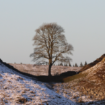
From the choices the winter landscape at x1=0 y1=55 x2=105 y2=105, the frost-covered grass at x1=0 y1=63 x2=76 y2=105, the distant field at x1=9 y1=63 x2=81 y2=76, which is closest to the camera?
the frost-covered grass at x1=0 y1=63 x2=76 y2=105

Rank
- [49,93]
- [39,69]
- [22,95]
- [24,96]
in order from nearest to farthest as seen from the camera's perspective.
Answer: [24,96] → [22,95] → [49,93] → [39,69]

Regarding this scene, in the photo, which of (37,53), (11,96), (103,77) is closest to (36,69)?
(37,53)

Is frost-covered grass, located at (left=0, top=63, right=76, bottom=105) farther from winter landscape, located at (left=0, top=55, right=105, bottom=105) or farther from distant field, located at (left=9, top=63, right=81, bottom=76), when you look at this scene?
distant field, located at (left=9, top=63, right=81, bottom=76)

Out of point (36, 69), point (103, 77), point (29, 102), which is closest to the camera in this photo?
point (29, 102)

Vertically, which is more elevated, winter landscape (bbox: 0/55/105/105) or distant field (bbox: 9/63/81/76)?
distant field (bbox: 9/63/81/76)

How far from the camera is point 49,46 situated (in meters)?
36.4

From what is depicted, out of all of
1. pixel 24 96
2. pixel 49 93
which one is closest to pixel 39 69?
pixel 49 93

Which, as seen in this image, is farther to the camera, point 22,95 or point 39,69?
point 39,69

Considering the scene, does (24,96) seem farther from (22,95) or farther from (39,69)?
(39,69)

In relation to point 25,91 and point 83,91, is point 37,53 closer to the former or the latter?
point 83,91

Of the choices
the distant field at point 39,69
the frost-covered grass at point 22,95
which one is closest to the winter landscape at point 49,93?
the frost-covered grass at point 22,95

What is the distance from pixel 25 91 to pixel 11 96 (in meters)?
1.57

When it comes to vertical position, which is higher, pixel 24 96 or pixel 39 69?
pixel 39 69

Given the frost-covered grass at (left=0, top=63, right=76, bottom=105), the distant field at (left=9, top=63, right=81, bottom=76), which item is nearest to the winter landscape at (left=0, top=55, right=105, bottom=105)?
the frost-covered grass at (left=0, top=63, right=76, bottom=105)
